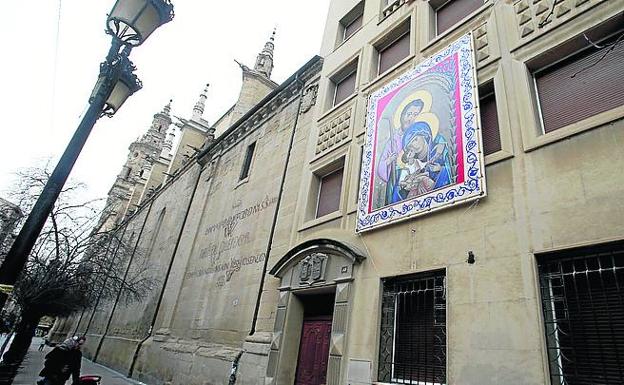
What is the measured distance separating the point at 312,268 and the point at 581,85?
19.6 feet

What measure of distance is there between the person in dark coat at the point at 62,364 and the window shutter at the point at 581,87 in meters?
9.26

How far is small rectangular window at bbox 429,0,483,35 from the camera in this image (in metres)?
8.20

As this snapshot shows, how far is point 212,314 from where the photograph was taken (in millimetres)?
12094

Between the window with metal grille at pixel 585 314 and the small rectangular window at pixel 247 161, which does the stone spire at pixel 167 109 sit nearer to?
the small rectangular window at pixel 247 161

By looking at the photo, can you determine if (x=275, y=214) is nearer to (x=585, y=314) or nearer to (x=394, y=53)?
(x=394, y=53)

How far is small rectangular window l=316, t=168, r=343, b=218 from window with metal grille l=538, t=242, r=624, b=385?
17.4ft

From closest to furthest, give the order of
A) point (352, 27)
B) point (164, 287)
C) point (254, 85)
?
1. point (352, 27)
2. point (164, 287)
3. point (254, 85)

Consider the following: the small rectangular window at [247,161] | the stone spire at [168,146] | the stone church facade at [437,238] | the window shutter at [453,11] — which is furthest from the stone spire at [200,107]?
the window shutter at [453,11]

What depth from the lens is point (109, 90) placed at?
409cm

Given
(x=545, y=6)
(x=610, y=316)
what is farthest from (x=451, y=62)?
(x=610, y=316)

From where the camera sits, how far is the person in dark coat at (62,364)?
6562 millimetres

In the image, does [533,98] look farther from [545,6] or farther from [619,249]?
[619,249]

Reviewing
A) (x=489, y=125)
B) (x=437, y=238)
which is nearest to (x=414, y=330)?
(x=437, y=238)

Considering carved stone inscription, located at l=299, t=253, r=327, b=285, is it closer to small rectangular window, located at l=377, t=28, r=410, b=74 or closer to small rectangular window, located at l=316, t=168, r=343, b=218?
small rectangular window, located at l=316, t=168, r=343, b=218
